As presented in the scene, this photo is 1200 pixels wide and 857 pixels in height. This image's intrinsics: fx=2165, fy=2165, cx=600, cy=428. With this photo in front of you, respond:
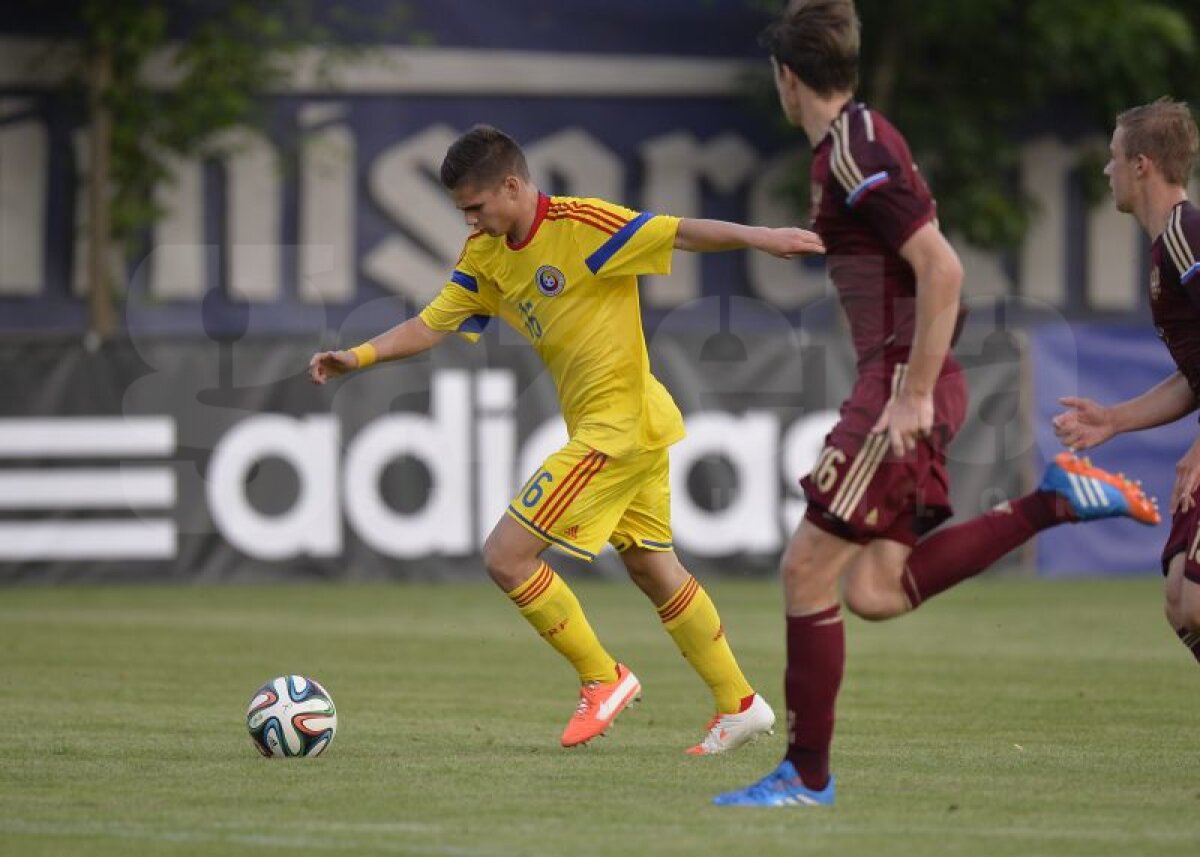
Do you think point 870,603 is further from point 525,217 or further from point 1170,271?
point 525,217

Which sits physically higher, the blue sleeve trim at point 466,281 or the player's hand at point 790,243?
the player's hand at point 790,243

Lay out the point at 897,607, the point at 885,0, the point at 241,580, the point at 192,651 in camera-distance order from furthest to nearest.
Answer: the point at 885,0 → the point at 241,580 → the point at 192,651 → the point at 897,607

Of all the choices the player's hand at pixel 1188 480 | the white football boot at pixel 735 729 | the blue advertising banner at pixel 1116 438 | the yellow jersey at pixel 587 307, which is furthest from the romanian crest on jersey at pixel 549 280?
the blue advertising banner at pixel 1116 438

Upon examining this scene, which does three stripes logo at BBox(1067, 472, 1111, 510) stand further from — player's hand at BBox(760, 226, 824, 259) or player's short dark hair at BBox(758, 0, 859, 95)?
player's short dark hair at BBox(758, 0, 859, 95)

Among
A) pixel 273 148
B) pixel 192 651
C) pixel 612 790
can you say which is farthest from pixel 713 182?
pixel 612 790

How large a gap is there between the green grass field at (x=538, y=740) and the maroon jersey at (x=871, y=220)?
4.91 feet

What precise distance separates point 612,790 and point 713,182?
53.3 ft

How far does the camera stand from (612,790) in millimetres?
7191

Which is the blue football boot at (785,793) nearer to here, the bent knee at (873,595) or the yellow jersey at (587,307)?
the bent knee at (873,595)

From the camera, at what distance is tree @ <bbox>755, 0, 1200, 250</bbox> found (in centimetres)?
2136

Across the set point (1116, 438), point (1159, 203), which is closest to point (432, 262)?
point (1116, 438)

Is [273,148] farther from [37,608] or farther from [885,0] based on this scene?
[37,608]

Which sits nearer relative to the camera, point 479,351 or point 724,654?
point 724,654

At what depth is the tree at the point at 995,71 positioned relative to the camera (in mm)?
21359
